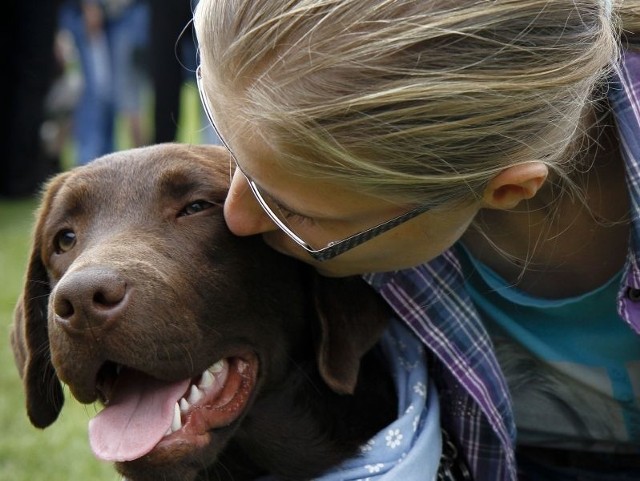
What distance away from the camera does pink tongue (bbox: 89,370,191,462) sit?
2.33 metres

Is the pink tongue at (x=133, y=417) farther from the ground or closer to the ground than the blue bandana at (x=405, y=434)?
farther from the ground

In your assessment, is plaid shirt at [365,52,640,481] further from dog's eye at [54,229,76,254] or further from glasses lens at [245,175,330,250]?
dog's eye at [54,229,76,254]

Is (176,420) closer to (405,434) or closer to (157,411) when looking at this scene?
(157,411)

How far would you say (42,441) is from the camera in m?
4.39

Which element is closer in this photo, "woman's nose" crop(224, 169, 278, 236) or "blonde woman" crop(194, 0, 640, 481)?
"blonde woman" crop(194, 0, 640, 481)

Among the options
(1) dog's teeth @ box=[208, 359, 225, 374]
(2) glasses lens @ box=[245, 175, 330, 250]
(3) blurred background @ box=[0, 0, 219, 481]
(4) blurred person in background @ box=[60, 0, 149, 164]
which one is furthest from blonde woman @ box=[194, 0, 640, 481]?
(4) blurred person in background @ box=[60, 0, 149, 164]

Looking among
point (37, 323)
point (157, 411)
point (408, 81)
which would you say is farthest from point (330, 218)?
point (37, 323)

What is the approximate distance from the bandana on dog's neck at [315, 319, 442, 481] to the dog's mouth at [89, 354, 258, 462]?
0.42 metres

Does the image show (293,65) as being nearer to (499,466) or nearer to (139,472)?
(139,472)

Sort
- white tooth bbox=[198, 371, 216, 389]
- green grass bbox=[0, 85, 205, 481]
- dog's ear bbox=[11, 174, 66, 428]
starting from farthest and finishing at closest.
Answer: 1. green grass bbox=[0, 85, 205, 481]
2. dog's ear bbox=[11, 174, 66, 428]
3. white tooth bbox=[198, 371, 216, 389]

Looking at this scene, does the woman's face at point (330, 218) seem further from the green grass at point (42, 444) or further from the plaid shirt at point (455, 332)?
the green grass at point (42, 444)

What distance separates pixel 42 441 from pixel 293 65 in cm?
279

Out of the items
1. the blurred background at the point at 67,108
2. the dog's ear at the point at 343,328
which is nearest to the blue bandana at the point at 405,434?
the dog's ear at the point at 343,328

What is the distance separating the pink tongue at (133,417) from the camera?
2330 millimetres
